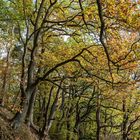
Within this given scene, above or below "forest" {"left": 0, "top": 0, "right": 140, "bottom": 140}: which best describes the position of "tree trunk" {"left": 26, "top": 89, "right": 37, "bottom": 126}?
below

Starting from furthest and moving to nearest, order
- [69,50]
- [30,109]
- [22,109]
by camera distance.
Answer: [69,50]
[30,109]
[22,109]

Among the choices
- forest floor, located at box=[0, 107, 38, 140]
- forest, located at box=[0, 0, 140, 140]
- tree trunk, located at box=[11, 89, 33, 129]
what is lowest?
forest floor, located at box=[0, 107, 38, 140]

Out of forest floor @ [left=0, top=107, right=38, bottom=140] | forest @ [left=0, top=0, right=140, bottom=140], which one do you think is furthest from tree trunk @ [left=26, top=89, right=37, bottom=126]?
forest floor @ [left=0, top=107, right=38, bottom=140]

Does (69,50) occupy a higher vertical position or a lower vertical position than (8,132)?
higher

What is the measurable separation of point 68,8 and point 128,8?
833 centimetres

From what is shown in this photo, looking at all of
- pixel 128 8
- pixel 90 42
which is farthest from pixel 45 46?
pixel 128 8

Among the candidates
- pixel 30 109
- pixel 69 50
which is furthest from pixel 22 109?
pixel 69 50

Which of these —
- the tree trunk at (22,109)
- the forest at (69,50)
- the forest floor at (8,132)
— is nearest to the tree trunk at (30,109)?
the forest at (69,50)

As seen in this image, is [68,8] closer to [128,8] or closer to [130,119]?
[128,8]

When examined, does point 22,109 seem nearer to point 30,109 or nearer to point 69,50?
point 30,109

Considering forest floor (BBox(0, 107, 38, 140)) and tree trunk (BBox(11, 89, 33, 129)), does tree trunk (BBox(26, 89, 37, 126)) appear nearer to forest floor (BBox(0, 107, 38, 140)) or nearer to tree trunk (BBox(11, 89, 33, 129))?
forest floor (BBox(0, 107, 38, 140))

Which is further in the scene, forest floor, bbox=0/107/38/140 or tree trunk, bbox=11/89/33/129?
tree trunk, bbox=11/89/33/129

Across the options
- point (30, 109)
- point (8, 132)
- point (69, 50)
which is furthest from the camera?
point (69, 50)

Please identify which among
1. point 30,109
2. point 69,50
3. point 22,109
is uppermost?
point 69,50
